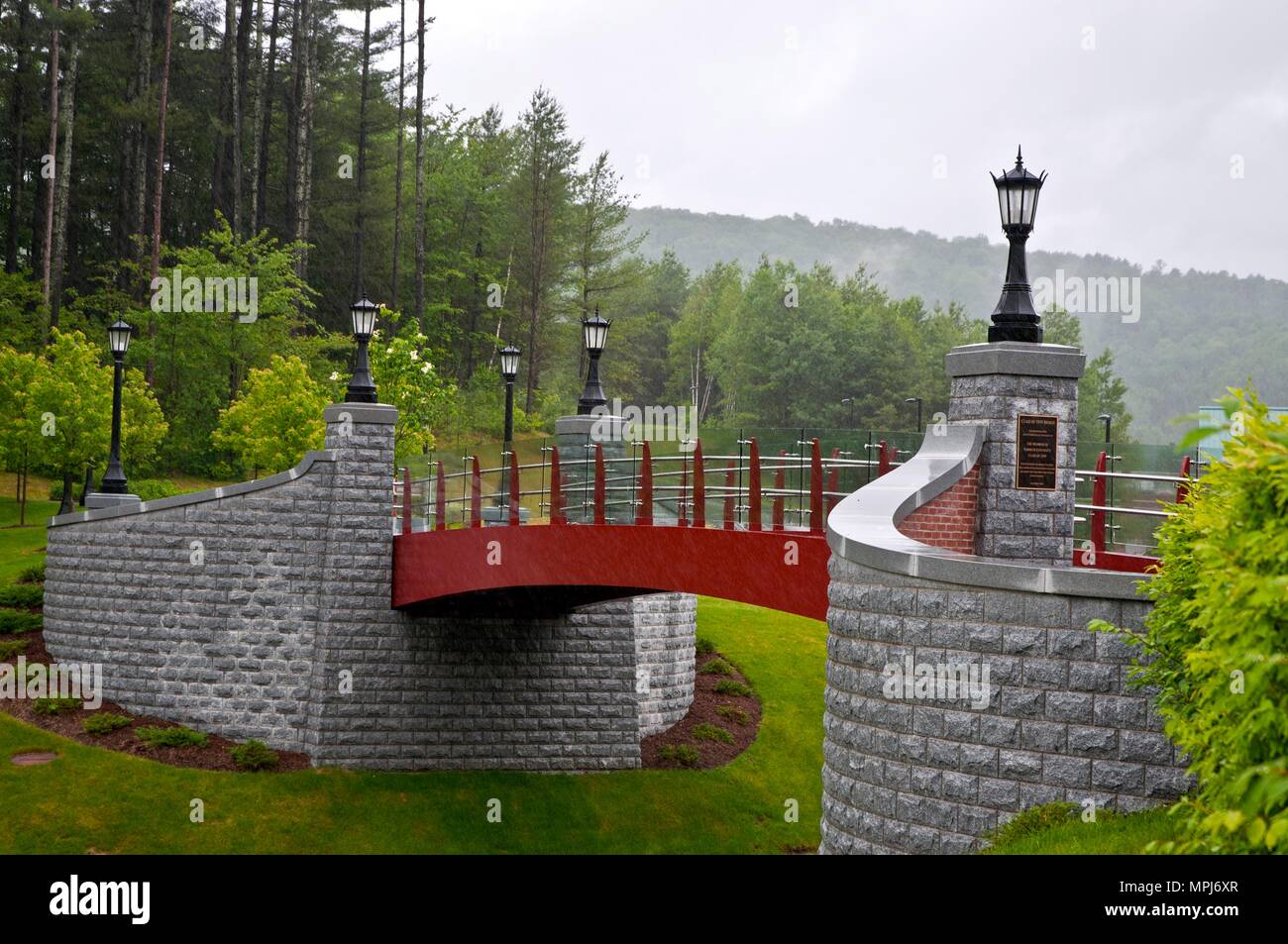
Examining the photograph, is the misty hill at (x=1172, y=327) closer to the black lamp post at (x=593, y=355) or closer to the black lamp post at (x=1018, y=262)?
the black lamp post at (x=593, y=355)

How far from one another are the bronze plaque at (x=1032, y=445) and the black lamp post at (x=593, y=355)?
Answer: 8121 millimetres

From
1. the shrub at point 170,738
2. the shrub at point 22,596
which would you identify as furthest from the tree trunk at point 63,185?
the shrub at point 170,738

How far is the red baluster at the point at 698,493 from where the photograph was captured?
15875 millimetres

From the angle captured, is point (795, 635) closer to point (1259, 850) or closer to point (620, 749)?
point (620, 749)

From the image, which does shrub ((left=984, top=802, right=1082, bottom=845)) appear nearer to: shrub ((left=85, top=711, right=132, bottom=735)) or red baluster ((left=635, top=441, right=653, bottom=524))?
red baluster ((left=635, top=441, right=653, bottom=524))

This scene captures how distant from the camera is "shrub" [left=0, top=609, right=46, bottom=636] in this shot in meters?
25.9

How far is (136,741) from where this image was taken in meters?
22.6

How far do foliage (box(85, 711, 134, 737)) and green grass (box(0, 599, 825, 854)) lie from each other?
52cm

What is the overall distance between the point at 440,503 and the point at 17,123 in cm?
2994

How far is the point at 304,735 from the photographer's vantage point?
22.5 meters

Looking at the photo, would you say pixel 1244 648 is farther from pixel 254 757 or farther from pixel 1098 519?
pixel 254 757

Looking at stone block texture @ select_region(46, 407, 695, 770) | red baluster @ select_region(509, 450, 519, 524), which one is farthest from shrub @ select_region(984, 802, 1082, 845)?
stone block texture @ select_region(46, 407, 695, 770)
